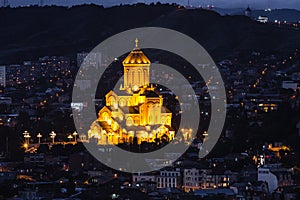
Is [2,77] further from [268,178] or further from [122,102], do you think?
[268,178]

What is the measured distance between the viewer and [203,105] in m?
53.3

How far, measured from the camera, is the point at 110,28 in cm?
12319

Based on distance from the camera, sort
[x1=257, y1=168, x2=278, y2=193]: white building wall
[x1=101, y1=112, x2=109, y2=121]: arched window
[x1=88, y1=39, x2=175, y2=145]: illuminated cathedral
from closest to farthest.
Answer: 1. [x1=257, y1=168, x2=278, y2=193]: white building wall
2. [x1=88, y1=39, x2=175, y2=145]: illuminated cathedral
3. [x1=101, y1=112, x2=109, y2=121]: arched window

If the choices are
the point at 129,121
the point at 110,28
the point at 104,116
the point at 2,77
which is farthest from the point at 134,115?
the point at 110,28

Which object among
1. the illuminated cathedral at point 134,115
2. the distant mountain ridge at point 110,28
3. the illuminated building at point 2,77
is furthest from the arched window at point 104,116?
the distant mountain ridge at point 110,28

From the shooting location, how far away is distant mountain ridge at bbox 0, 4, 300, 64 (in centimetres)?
10250

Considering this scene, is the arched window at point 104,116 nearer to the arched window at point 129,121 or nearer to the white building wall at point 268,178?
the arched window at point 129,121

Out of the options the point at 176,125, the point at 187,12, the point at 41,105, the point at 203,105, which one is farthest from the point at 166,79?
the point at 187,12

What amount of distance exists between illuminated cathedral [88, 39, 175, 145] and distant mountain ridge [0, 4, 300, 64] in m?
43.5

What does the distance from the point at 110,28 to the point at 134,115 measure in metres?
78.3

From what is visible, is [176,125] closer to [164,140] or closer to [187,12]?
[164,140]

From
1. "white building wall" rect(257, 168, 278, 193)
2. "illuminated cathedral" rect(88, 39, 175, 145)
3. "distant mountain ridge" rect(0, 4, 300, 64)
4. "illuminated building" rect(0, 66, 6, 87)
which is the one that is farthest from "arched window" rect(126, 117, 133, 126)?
"distant mountain ridge" rect(0, 4, 300, 64)

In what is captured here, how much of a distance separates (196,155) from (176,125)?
7198mm

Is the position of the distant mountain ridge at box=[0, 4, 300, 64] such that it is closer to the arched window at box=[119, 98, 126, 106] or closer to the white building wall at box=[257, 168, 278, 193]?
the arched window at box=[119, 98, 126, 106]
